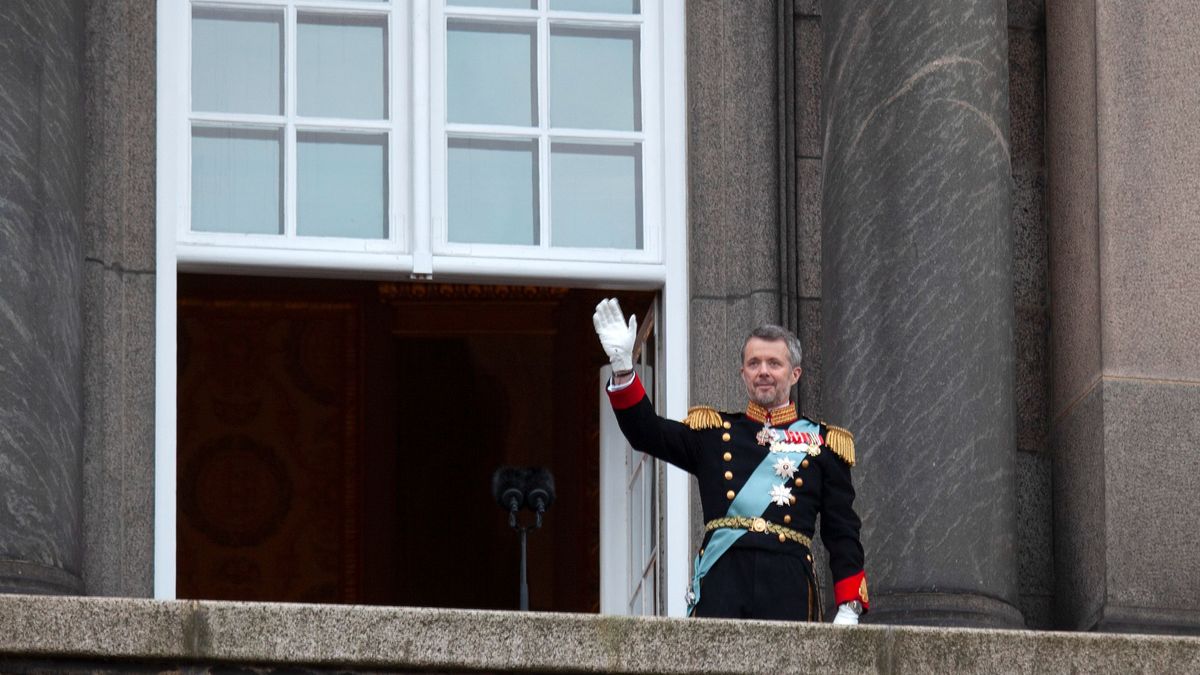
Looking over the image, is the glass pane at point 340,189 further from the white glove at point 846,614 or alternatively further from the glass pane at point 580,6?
the white glove at point 846,614

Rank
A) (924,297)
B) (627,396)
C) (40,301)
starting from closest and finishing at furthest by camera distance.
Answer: (627,396)
(40,301)
(924,297)

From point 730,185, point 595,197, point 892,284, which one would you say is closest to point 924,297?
point 892,284

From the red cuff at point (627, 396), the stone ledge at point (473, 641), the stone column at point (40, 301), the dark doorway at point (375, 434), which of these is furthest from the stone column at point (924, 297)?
the dark doorway at point (375, 434)

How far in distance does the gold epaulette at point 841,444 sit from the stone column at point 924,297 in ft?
4.82

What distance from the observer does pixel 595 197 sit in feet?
41.6

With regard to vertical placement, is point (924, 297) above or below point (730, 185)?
below

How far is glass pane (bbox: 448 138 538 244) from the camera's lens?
495 inches

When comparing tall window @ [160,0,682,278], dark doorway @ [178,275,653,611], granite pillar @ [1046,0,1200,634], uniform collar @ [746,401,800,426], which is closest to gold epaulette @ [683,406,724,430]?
uniform collar @ [746,401,800,426]

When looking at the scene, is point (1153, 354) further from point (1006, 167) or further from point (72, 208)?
point (72, 208)

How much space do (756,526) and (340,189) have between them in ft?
10.3

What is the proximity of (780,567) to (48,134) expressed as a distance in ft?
11.5

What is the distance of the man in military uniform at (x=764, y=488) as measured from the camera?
10.0m

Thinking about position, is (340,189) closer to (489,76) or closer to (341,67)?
(341,67)

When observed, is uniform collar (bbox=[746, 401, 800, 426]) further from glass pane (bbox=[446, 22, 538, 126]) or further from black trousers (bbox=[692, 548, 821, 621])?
glass pane (bbox=[446, 22, 538, 126])
